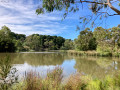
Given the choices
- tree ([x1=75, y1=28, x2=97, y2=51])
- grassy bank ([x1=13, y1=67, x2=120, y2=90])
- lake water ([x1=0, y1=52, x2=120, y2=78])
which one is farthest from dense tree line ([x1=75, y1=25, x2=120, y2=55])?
grassy bank ([x1=13, y1=67, x2=120, y2=90])

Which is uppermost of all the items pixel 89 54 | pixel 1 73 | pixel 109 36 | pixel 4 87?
pixel 109 36

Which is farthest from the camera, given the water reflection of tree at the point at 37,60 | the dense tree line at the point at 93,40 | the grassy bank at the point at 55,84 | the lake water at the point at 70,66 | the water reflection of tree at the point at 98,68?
the dense tree line at the point at 93,40

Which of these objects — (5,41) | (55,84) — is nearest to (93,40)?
(5,41)

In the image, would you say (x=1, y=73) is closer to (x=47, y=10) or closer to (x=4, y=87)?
(x=4, y=87)

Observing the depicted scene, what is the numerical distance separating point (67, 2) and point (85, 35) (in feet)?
66.6

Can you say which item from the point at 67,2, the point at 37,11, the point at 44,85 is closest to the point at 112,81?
the point at 44,85

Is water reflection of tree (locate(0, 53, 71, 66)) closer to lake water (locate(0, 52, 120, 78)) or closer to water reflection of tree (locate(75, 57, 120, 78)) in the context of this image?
lake water (locate(0, 52, 120, 78))

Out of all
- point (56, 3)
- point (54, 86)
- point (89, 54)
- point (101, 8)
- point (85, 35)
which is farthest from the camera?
point (85, 35)

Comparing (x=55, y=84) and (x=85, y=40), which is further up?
(x=85, y=40)

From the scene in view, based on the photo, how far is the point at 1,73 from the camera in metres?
1.96

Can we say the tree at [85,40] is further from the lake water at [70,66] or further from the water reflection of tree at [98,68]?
the water reflection of tree at [98,68]

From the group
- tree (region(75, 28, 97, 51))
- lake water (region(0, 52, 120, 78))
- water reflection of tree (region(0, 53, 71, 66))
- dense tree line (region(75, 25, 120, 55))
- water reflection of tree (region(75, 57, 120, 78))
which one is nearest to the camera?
lake water (region(0, 52, 120, 78))

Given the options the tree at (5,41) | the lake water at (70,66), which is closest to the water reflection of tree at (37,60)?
the lake water at (70,66)

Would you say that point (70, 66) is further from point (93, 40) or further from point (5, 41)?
point (5, 41)
